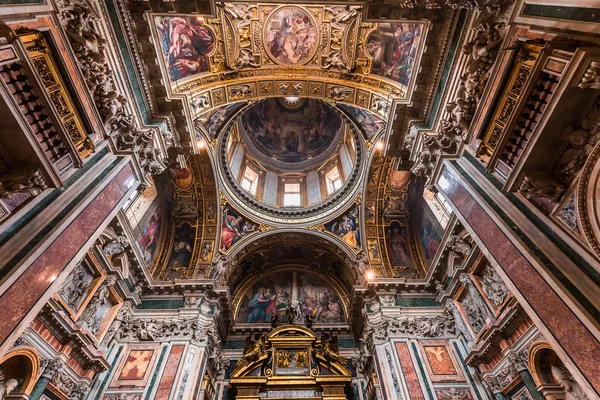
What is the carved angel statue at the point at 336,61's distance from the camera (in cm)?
1085

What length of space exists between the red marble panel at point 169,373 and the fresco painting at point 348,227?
8723 mm

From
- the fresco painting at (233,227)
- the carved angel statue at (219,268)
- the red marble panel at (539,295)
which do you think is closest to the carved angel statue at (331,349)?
the carved angel statue at (219,268)

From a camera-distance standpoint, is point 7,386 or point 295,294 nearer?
point 7,386

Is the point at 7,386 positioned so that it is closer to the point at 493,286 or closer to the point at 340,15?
the point at 493,286

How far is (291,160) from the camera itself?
74.3 ft

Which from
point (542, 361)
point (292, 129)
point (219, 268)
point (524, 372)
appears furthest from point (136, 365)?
point (292, 129)

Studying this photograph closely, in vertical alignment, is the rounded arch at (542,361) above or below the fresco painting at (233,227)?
below

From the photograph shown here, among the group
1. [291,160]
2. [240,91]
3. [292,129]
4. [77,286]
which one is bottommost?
[77,286]

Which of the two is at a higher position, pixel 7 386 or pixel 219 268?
pixel 219 268

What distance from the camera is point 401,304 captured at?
12641mm

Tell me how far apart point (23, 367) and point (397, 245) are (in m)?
14.0

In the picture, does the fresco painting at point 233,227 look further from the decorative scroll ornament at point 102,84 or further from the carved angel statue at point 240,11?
the carved angel statue at point 240,11

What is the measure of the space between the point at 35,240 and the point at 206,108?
737 centimetres

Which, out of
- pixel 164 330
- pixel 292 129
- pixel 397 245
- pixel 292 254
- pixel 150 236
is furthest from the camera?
pixel 292 129
